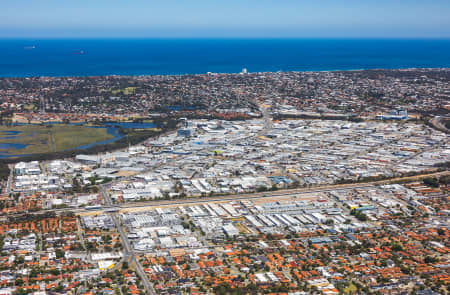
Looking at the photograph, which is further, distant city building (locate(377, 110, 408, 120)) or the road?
distant city building (locate(377, 110, 408, 120))

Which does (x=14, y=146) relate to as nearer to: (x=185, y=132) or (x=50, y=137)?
(x=50, y=137)

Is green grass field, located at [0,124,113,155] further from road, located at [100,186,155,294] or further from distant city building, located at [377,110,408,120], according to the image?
distant city building, located at [377,110,408,120]

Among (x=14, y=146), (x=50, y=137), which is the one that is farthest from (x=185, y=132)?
(x=14, y=146)

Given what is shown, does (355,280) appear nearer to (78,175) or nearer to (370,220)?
(370,220)

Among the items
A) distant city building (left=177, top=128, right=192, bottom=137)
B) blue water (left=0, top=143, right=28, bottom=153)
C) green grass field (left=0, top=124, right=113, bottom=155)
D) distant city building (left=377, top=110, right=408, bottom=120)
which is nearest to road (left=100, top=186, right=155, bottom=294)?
green grass field (left=0, top=124, right=113, bottom=155)

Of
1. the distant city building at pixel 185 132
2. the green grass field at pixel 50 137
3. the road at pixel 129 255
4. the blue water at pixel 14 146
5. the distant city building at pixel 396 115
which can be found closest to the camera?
the road at pixel 129 255

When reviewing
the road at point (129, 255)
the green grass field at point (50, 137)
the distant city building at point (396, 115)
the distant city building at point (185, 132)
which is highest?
the distant city building at point (396, 115)

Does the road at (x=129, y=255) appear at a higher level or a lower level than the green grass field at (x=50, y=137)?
lower

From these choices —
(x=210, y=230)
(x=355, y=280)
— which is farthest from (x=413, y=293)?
(x=210, y=230)

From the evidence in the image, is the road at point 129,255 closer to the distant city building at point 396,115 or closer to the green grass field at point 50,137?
the green grass field at point 50,137

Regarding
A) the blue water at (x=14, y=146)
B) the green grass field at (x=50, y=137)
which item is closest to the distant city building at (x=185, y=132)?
the green grass field at (x=50, y=137)
